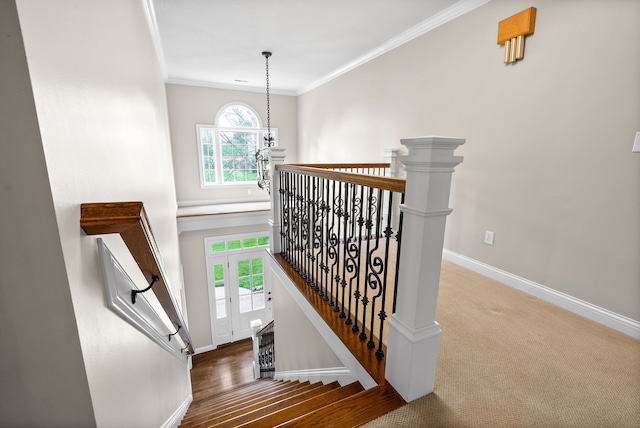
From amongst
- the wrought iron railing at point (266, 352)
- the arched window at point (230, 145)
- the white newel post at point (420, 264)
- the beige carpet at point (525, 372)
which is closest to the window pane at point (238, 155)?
the arched window at point (230, 145)

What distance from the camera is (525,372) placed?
152 cm

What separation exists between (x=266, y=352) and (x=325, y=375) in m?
3.18

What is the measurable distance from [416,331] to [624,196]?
5.84 feet

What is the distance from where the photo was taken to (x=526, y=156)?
2338 mm

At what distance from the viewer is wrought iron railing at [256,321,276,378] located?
15.5 ft

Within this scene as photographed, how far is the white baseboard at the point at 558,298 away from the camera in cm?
189

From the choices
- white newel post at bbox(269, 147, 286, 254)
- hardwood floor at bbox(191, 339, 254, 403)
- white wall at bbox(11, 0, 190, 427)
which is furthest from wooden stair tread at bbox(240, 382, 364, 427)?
hardwood floor at bbox(191, 339, 254, 403)

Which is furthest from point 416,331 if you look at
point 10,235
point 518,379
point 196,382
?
point 196,382

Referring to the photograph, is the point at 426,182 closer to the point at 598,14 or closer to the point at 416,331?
the point at 416,331

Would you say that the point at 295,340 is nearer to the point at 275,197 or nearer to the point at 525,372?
the point at 275,197

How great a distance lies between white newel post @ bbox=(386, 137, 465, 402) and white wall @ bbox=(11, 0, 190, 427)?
1071 mm

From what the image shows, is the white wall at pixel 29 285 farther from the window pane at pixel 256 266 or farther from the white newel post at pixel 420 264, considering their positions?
the window pane at pixel 256 266

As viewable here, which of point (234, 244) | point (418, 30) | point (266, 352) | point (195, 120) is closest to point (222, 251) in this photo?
point (234, 244)

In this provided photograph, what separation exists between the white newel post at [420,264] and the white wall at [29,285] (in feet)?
3.59
